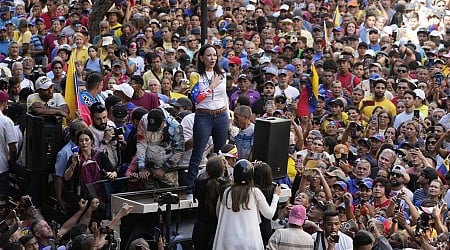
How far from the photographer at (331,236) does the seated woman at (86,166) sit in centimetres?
228

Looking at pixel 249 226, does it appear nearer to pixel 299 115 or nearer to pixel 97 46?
pixel 299 115

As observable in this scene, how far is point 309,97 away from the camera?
1650cm

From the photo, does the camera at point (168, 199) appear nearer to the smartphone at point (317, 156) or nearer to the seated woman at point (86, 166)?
the seated woman at point (86, 166)

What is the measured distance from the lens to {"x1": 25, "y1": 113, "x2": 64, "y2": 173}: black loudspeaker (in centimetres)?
1291

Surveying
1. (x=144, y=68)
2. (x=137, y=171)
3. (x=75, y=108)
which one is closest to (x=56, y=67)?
(x=144, y=68)

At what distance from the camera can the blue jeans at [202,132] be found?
12.2 meters

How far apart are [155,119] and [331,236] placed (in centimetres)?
235

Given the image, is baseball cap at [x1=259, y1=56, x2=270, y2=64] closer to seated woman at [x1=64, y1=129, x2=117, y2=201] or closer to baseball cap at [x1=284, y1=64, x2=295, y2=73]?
baseball cap at [x1=284, y1=64, x2=295, y2=73]

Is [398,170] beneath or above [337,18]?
beneath

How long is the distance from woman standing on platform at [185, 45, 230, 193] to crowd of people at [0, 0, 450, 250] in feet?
0.04

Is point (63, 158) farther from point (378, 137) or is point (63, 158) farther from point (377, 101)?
point (377, 101)

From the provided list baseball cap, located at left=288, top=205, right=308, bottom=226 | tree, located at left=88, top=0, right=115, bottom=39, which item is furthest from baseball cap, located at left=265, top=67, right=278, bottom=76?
baseball cap, located at left=288, top=205, right=308, bottom=226

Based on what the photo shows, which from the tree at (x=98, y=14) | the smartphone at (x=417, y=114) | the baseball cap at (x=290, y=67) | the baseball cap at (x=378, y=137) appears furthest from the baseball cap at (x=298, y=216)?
the tree at (x=98, y=14)

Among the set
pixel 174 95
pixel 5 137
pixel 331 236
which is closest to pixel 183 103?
pixel 5 137
